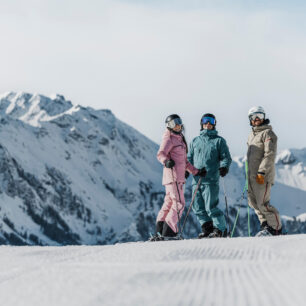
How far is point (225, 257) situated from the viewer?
5398 mm

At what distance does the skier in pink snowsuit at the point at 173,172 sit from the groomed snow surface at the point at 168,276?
305 cm

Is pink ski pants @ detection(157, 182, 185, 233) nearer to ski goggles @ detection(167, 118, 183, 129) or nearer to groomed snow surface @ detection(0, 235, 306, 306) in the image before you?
ski goggles @ detection(167, 118, 183, 129)

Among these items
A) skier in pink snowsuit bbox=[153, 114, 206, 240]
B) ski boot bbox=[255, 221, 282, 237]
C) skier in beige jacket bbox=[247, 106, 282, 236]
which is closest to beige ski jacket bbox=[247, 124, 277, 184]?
skier in beige jacket bbox=[247, 106, 282, 236]

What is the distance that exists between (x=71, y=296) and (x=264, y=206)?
585 centimetres

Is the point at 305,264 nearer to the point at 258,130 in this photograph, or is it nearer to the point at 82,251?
the point at 82,251

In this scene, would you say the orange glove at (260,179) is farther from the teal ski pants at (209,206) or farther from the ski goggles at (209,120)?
the ski goggles at (209,120)

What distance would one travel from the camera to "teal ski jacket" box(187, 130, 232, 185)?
380 inches

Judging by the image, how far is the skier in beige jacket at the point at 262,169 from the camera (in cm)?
932

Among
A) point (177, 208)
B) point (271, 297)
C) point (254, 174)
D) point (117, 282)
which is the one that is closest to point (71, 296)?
point (117, 282)

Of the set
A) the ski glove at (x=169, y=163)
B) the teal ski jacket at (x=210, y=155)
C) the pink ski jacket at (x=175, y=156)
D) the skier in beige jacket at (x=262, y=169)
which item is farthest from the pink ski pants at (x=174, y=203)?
the skier in beige jacket at (x=262, y=169)

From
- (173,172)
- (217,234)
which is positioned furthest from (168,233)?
(173,172)

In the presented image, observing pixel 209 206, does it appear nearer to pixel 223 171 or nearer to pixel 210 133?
pixel 223 171

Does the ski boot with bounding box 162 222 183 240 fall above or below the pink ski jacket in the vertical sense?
below

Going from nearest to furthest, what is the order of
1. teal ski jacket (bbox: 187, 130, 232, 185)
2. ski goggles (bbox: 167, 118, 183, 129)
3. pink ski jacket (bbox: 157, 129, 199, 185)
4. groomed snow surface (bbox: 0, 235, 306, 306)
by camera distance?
groomed snow surface (bbox: 0, 235, 306, 306)
pink ski jacket (bbox: 157, 129, 199, 185)
teal ski jacket (bbox: 187, 130, 232, 185)
ski goggles (bbox: 167, 118, 183, 129)
